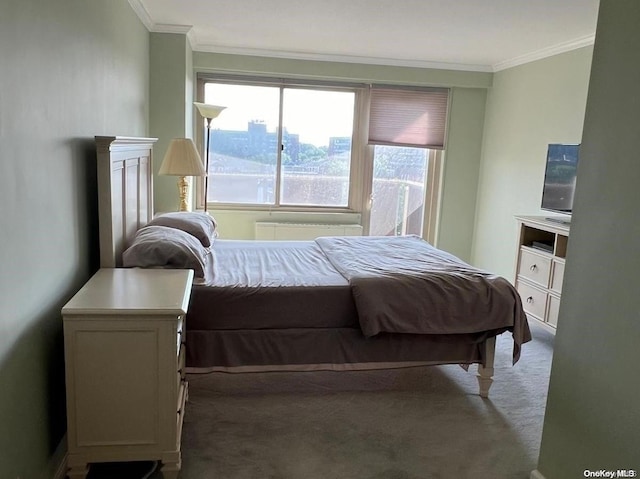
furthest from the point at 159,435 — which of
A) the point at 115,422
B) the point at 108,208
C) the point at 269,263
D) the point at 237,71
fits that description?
the point at 237,71

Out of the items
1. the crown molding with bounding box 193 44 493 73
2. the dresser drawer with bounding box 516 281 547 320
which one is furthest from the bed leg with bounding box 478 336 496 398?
the crown molding with bounding box 193 44 493 73

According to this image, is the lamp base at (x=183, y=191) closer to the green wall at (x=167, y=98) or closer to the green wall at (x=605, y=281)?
the green wall at (x=167, y=98)

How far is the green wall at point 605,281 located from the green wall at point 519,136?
2.58 m

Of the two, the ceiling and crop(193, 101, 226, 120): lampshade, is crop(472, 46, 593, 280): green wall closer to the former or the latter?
the ceiling

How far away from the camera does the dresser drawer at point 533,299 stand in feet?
12.6

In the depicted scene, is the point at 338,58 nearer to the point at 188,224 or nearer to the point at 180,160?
the point at 180,160

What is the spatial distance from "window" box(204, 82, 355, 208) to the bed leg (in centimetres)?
313

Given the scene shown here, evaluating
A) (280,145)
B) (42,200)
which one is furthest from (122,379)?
(280,145)

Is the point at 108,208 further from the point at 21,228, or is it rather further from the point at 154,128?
the point at 154,128

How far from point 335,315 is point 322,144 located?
317 cm

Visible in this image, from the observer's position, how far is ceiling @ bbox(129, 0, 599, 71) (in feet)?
11.2

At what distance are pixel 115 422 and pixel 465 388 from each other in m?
2.00

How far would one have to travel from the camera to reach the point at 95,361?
6.15 ft

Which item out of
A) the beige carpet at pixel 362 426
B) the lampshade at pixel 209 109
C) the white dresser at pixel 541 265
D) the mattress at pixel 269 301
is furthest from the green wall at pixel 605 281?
the lampshade at pixel 209 109
